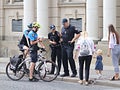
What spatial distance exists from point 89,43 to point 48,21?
8894 millimetres

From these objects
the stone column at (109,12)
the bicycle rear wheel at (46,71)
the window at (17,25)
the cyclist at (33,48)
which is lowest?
the bicycle rear wheel at (46,71)

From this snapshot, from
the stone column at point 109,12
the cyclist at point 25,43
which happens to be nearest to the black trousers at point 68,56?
the cyclist at point 25,43

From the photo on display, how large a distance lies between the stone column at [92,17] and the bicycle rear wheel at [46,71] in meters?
5.85

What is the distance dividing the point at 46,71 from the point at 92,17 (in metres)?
6.14

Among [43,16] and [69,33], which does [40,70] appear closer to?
[69,33]

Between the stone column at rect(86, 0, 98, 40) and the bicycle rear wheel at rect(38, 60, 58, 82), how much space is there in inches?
230

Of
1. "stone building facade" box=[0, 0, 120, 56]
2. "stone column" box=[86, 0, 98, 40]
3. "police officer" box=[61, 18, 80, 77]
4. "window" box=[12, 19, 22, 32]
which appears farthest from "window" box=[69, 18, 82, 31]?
"police officer" box=[61, 18, 80, 77]

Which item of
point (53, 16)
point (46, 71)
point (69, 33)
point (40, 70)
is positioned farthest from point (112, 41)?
point (53, 16)

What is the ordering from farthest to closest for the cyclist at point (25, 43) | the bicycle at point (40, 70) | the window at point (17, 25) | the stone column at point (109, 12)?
the window at point (17, 25) → the stone column at point (109, 12) → the cyclist at point (25, 43) → the bicycle at point (40, 70)

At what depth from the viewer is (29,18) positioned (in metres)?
23.3

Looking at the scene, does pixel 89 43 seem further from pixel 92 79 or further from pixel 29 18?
pixel 29 18

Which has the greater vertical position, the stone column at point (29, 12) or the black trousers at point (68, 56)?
the stone column at point (29, 12)

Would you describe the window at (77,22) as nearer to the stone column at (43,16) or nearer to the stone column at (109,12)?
the stone column at (43,16)

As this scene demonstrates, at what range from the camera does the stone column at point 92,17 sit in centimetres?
2089
